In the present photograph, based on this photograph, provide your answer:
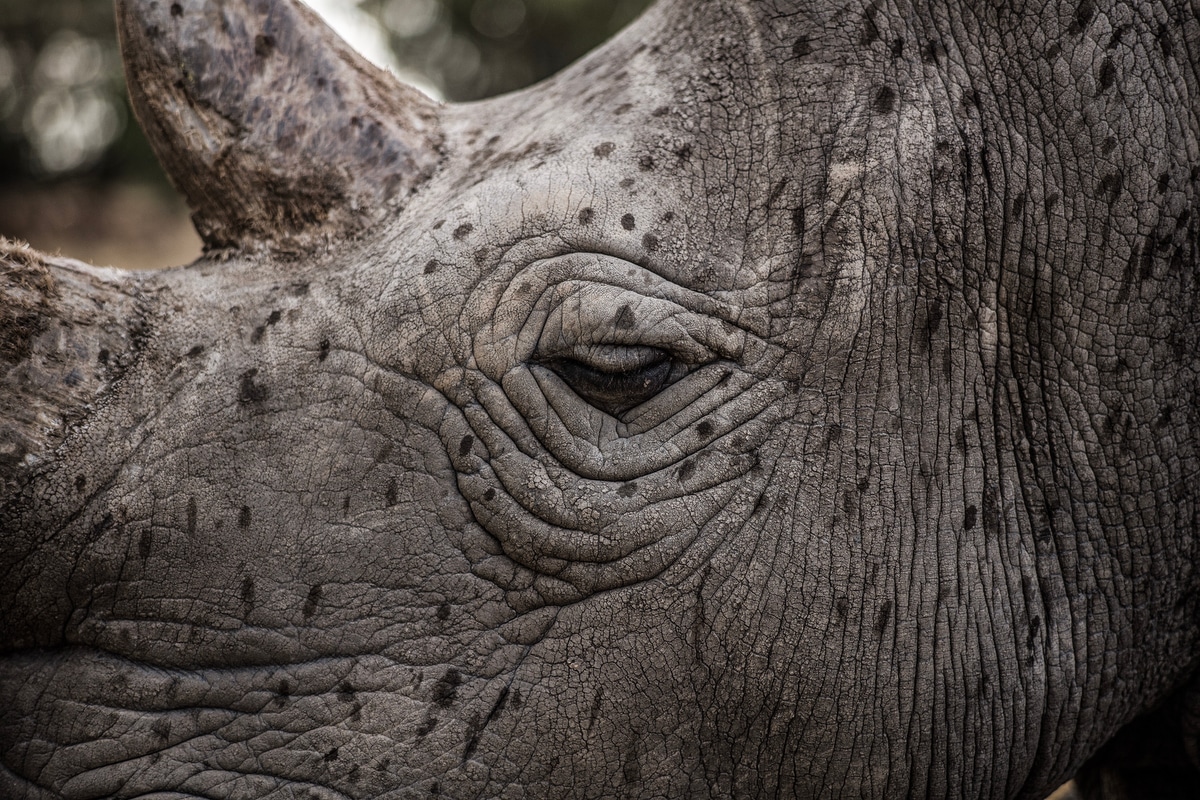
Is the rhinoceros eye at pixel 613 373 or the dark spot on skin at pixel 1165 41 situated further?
the dark spot on skin at pixel 1165 41

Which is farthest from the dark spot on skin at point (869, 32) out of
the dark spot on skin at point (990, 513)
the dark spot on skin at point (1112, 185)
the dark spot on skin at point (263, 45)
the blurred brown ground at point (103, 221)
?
the blurred brown ground at point (103, 221)

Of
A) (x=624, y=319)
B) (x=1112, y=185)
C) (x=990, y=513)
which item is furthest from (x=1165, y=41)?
(x=624, y=319)

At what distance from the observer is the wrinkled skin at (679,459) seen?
2760 mm

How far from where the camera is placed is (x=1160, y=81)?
115 inches

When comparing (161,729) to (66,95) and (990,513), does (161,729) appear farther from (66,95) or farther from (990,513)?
(66,95)

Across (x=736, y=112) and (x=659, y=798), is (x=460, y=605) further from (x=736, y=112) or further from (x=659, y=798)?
(x=736, y=112)

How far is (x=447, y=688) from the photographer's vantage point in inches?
108

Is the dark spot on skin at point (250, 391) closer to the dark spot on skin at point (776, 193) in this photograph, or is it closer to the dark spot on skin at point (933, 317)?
the dark spot on skin at point (776, 193)

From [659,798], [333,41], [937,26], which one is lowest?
[659,798]

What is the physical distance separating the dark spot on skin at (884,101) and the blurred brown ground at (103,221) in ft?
37.7

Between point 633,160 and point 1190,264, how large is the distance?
5.16ft

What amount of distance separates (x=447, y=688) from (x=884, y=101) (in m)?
1.98

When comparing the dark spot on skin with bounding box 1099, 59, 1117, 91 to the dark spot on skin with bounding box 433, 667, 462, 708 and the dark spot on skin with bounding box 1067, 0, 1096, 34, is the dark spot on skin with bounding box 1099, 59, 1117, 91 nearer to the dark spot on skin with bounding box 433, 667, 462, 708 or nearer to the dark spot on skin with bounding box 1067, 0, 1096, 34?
the dark spot on skin with bounding box 1067, 0, 1096, 34

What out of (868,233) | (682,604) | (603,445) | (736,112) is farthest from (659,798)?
(736,112)
